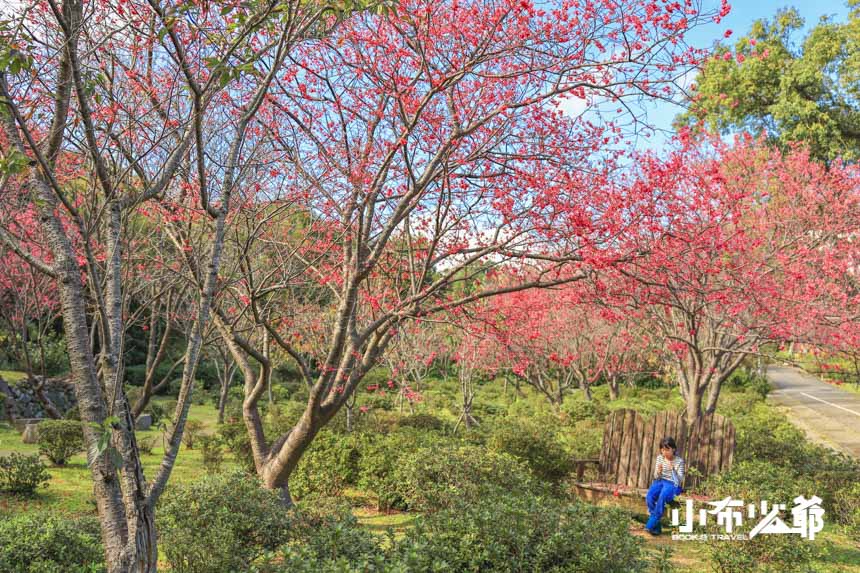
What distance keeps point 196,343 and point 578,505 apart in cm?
308

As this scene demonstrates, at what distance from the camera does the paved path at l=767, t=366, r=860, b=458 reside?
53.9 ft

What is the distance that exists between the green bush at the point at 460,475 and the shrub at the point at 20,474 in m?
5.55

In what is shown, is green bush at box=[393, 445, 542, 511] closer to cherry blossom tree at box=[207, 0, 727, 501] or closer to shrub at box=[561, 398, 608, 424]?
cherry blossom tree at box=[207, 0, 727, 501]

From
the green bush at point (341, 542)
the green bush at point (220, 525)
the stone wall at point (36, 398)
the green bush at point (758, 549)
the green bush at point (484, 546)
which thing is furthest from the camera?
the stone wall at point (36, 398)

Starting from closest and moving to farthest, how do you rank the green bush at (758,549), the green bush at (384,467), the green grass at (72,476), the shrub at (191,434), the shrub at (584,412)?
the green bush at (758,549) < the green bush at (384,467) < the green grass at (72,476) < the shrub at (191,434) < the shrub at (584,412)

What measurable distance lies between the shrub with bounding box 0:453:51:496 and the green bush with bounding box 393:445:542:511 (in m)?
5.55

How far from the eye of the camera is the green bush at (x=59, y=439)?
34.7 feet

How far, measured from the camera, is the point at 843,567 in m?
6.03

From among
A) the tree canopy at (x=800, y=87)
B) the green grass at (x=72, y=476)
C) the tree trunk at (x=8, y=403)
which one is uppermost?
the tree canopy at (x=800, y=87)

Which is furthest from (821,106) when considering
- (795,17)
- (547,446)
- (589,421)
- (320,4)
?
(320,4)

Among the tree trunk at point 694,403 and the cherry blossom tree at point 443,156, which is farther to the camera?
the tree trunk at point 694,403

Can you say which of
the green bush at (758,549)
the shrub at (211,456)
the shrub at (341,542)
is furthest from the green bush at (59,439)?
the green bush at (758,549)

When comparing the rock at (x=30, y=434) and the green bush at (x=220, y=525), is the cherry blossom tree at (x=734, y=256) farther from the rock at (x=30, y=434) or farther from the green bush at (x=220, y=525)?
the rock at (x=30, y=434)

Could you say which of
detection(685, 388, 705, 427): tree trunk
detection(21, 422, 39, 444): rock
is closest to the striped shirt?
detection(685, 388, 705, 427): tree trunk
